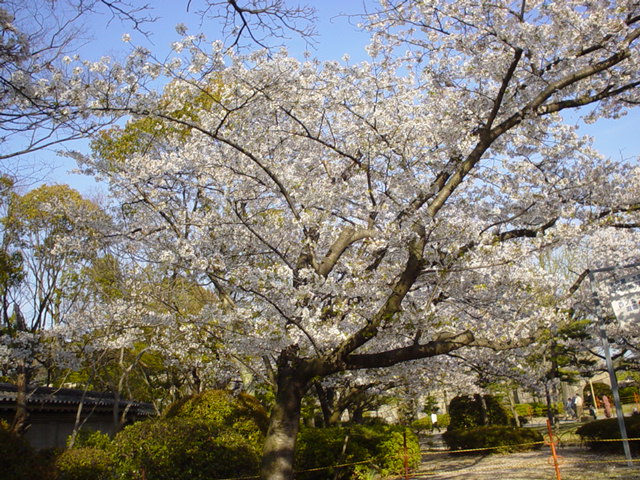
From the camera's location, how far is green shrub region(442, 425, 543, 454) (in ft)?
47.6

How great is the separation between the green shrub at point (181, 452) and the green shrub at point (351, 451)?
217cm

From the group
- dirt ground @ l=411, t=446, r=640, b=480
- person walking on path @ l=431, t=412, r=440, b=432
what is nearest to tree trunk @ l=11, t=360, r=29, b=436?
dirt ground @ l=411, t=446, r=640, b=480

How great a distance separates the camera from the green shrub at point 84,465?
7.79 metres

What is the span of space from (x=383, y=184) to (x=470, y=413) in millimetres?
13214

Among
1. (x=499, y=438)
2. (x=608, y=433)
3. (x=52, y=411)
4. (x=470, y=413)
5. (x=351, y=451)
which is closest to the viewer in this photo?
(x=351, y=451)

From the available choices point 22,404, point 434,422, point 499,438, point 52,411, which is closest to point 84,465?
point 22,404

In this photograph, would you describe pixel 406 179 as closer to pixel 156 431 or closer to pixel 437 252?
pixel 437 252

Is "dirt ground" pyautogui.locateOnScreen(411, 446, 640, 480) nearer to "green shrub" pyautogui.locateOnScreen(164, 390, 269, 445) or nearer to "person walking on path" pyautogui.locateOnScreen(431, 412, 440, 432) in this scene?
"green shrub" pyautogui.locateOnScreen(164, 390, 269, 445)

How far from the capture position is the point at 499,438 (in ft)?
48.1

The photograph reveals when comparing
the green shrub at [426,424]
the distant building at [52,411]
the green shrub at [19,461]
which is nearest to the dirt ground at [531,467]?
the green shrub at [19,461]

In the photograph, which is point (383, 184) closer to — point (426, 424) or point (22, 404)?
point (22, 404)

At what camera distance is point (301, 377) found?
6.24 metres

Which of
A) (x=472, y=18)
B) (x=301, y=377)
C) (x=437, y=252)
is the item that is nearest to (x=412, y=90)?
(x=472, y=18)

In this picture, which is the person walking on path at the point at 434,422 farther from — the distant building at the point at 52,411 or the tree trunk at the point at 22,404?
the tree trunk at the point at 22,404
